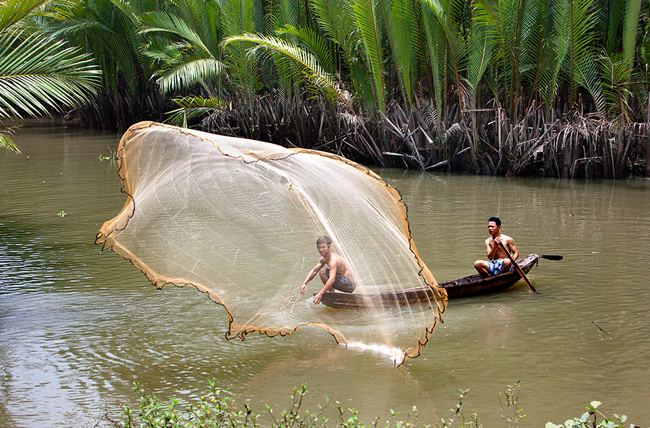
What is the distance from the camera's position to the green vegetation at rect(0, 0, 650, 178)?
16.2 meters

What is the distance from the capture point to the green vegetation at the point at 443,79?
16.2 metres

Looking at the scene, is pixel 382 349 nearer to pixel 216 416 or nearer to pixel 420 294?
pixel 420 294

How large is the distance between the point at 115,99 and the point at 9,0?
16735mm

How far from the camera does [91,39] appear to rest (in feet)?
85.8

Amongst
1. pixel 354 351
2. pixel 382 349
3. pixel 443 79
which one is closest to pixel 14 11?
pixel 354 351

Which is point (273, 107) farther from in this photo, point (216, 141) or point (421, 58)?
point (216, 141)

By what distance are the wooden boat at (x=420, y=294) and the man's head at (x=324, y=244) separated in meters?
0.40

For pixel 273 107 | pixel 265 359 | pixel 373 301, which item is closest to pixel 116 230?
pixel 265 359

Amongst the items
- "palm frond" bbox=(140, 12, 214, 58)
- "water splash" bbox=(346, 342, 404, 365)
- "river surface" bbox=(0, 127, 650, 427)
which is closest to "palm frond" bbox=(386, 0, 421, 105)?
"palm frond" bbox=(140, 12, 214, 58)

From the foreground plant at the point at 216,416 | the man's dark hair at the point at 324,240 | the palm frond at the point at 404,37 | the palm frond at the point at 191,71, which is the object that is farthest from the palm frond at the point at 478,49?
the foreground plant at the point at 216,416

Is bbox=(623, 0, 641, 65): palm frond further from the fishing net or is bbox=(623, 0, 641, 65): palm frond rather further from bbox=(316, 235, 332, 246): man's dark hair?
bbox=(316, 235, 332, 246): man's dark hair

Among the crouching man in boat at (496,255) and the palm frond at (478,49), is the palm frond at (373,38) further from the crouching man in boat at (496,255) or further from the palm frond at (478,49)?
the crouching man in boat at (496,255)

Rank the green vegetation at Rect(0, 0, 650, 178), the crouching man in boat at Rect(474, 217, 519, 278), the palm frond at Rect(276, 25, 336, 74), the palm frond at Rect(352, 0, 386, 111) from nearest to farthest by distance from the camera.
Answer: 1. the crouching man in boat at Rect(474, 217, 519, 278)
2. the green vegetation at Rect(0, 0, 650, 178)
3. the palm frond at Rect(352, 0, 386, 111)
4. the palm frond at Rect(276, 25, 336, 74)

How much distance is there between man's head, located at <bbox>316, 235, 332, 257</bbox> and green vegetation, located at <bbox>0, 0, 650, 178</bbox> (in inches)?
313
